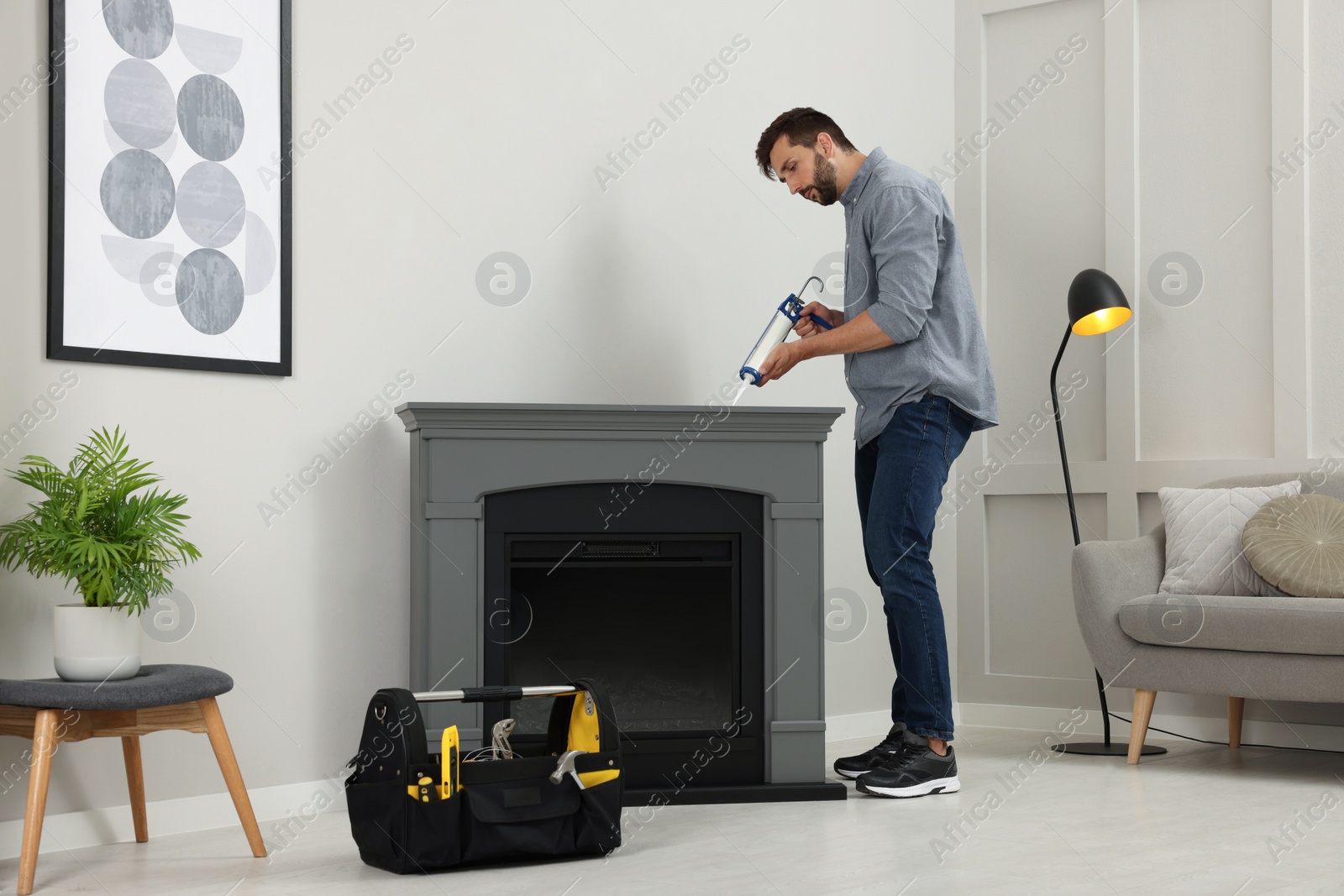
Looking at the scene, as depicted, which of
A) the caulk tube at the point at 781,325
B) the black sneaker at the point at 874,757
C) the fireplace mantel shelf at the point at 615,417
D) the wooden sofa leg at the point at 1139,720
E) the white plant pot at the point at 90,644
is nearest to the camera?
the white plant pot at the point at 90,644

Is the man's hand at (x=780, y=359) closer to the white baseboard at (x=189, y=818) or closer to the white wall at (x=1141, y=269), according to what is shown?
the white baseboard at (x=189, y=818)

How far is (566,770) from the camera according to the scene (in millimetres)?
2246

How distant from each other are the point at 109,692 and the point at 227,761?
0.91 ft

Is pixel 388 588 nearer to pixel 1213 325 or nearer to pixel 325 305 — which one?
pixel 325 305

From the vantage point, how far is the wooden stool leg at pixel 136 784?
243cm

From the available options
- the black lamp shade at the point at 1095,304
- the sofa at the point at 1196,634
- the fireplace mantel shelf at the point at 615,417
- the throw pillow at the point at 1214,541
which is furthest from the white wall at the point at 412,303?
the throw pillow at the point at 1214,541

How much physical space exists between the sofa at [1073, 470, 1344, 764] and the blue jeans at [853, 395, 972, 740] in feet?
2.28

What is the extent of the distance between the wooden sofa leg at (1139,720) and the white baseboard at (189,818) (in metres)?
2.00

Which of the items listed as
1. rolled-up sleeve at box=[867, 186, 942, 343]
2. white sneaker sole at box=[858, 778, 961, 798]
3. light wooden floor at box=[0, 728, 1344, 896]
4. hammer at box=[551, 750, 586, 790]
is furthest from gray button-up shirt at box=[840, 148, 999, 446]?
hammer at box=[551, 750, 586, 790]

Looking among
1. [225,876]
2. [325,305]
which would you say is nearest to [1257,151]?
[325,305]

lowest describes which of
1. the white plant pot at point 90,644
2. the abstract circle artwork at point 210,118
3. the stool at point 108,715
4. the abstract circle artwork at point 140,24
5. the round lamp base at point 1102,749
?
the round lamp base at point 1102,749

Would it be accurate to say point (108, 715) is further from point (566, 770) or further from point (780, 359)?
point (780, 359)

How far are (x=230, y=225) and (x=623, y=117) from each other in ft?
3.81

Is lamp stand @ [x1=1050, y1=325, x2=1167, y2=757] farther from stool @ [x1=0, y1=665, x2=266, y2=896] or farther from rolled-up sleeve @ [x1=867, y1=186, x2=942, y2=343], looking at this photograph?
stool @ [x1=0, y1=665, x2=266, y2=896]
